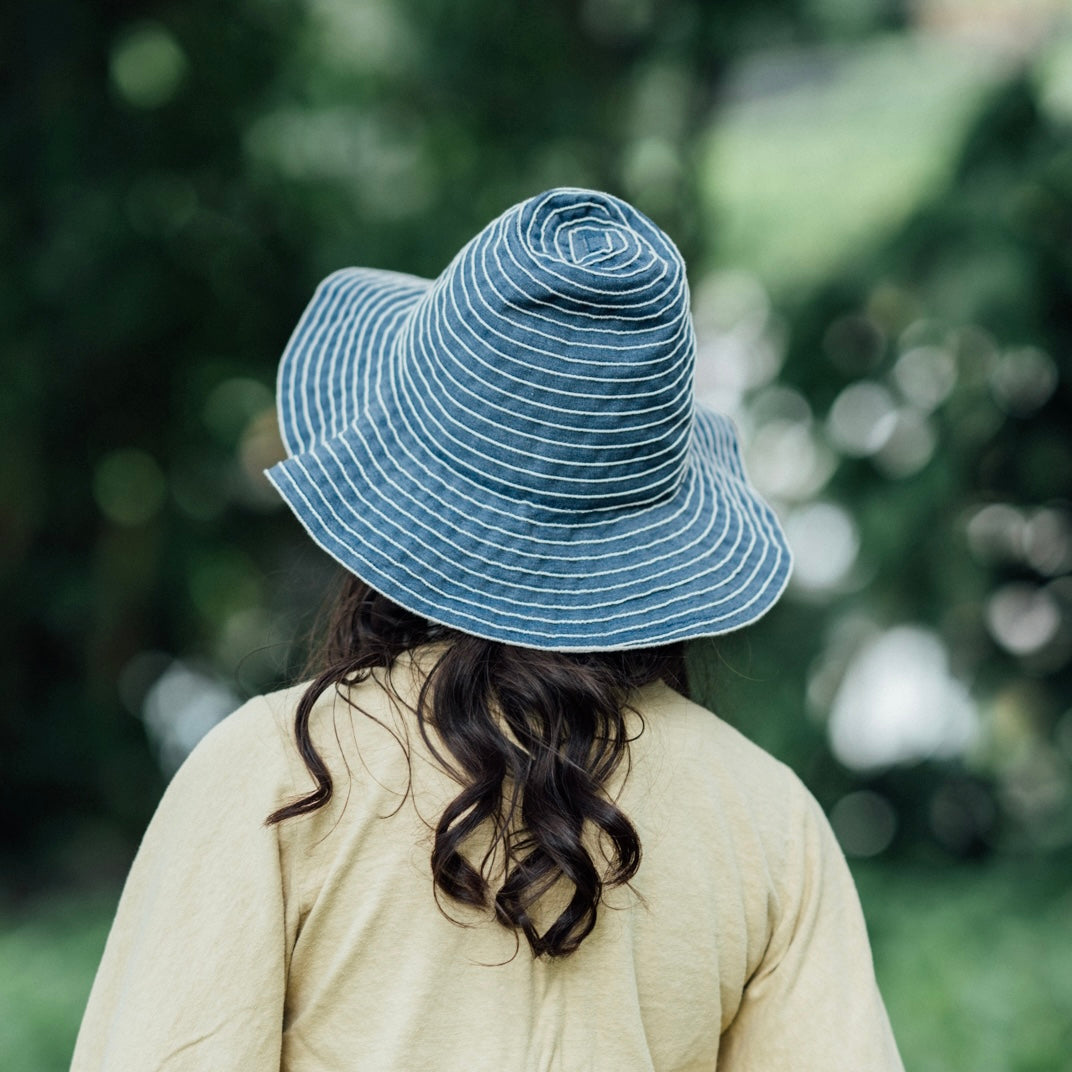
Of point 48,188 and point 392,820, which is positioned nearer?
point 392,820

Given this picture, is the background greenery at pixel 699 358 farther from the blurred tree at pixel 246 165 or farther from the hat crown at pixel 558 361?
the hat crown at pixel 558 361

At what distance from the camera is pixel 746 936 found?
1.19 metres

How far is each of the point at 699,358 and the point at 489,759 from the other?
3.53 meters

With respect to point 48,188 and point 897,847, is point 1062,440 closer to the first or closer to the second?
point 897,847

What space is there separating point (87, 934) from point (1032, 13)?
14.3ft

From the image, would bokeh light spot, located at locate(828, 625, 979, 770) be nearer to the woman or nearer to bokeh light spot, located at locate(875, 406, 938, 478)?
bokeh light spot, located at locate(875, 406, 938, 478)

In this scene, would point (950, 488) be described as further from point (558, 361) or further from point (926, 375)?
point (558, 361)

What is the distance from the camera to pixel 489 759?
106cm

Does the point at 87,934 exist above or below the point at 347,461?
below

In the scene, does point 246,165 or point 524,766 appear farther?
point 246,165

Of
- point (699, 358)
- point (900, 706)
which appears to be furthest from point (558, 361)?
point (900, 706)

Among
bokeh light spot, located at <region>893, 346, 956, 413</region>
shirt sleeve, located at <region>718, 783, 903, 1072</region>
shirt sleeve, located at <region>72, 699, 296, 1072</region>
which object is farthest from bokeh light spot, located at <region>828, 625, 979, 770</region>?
shirt sleeve, located at <region>72, 699, 296, 1072</region>

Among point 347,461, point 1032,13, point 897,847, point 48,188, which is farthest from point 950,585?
point 48,188

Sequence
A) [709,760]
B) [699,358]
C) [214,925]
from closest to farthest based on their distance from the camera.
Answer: [214,925] → [709,760] → [699,358]
